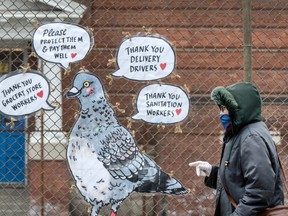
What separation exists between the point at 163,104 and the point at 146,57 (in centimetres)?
41

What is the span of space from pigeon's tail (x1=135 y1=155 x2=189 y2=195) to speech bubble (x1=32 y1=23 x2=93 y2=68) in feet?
3.63

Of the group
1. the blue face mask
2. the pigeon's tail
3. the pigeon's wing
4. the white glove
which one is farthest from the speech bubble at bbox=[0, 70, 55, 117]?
the blue face mask

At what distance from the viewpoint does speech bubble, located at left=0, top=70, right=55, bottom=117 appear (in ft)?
17.6

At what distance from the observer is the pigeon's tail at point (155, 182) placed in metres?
5.52

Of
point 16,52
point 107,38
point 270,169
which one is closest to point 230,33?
point 107,38

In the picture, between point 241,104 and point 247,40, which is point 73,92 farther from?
point 241,104

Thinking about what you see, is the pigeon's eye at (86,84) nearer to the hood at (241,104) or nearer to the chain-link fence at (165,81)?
the chain-link fence at (165,81)

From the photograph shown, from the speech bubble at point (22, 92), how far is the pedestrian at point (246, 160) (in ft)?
6.67

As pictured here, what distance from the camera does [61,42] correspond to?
17.5 feet

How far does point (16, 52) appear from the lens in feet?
23.9

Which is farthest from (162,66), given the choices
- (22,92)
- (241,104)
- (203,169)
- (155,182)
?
(241,104)

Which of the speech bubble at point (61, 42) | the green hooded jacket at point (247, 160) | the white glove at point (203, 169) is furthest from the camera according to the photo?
the speech bubble at point (61, 42)

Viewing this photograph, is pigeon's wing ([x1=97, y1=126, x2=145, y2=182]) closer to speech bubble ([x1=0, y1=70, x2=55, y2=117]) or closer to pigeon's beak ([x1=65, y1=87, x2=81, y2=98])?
pigeon's beak ([x1=65, y1=87, x2=81, y2=98])

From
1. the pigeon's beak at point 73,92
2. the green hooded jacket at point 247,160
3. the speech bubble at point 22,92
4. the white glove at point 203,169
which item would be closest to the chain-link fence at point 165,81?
the pigeon's beak at point 73,92
